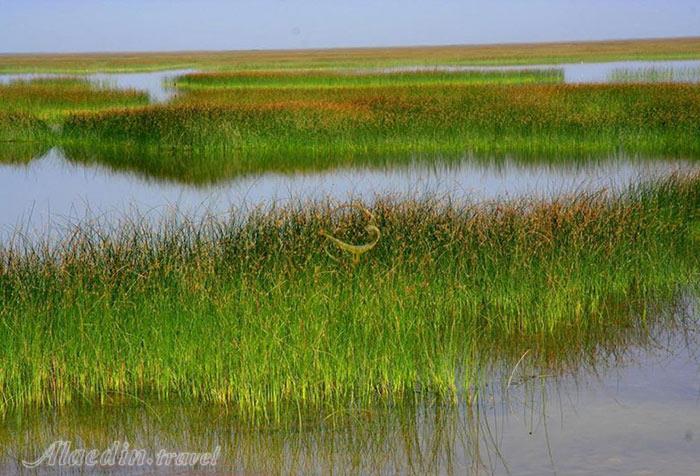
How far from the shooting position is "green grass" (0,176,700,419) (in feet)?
23.2

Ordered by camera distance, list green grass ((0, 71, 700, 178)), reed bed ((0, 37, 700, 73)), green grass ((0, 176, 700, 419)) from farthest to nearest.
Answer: reed bed ((0, 37, 700, 73)) < green grass ((0, 71, 700, 178)) < green grass ((0, 176, 700, 419))

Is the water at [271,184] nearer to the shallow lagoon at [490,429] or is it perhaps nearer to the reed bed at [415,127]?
the reed bed at [415,127]

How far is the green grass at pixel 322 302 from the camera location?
23.2 ft

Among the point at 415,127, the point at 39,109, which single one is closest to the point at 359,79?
the point at 39,109

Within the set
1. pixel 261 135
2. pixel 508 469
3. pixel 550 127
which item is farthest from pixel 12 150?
pixel 508 469

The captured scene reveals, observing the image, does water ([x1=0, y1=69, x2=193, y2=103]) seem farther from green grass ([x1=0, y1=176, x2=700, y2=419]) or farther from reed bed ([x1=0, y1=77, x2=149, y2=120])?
green grass ([x1=0, y1=176, x2=700, y2=419])

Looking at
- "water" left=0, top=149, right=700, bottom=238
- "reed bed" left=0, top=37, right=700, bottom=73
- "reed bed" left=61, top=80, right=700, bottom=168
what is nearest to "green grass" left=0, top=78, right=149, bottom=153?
"reed bed" left=61, top=80, right=700, bottom=168

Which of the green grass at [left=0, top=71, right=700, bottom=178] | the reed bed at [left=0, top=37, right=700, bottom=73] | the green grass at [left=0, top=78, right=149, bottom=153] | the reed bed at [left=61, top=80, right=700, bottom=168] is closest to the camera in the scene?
the green grass at [left=0, top=71, right=700, bottom=178]

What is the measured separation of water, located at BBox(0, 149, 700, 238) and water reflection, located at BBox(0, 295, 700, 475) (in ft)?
25.0

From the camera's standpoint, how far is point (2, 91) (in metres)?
31.5

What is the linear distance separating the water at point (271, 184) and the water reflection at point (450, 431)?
7.63 meters

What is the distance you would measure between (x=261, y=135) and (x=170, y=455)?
16.8 meters

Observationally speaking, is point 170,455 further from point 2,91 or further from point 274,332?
point 2,91

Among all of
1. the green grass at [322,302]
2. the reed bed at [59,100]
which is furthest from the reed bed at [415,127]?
the green grass at [322,302]
